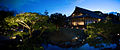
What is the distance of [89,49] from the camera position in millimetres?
6770

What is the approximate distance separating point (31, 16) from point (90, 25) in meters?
4.33

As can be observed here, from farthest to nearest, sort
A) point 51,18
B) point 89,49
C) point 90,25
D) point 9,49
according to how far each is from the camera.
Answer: point 51,18 → point 89,49 → point 9,49 → point 90,25

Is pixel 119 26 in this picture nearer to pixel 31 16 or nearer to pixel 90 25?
pixel 90 25

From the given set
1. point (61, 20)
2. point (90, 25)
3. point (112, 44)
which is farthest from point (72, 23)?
point (90, 25)

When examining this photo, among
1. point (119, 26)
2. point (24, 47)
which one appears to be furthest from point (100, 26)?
point (24, 47)

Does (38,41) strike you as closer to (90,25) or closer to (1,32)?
(1,32)

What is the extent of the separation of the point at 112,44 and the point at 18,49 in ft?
28.2

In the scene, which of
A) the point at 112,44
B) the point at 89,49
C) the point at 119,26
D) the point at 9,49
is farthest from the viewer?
the point at 112,44

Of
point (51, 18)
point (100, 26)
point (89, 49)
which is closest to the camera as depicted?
point (100, 26)

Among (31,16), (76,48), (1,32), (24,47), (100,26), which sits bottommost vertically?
(76,48)

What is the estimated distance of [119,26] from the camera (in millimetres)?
4492

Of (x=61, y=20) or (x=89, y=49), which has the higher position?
(x=61, y=20)

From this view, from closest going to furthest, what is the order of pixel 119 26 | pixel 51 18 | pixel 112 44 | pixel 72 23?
pixel 119 26
pixel 112 44
pixel 51 18
pixel 72 23

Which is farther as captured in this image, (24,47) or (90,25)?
(24,47)
